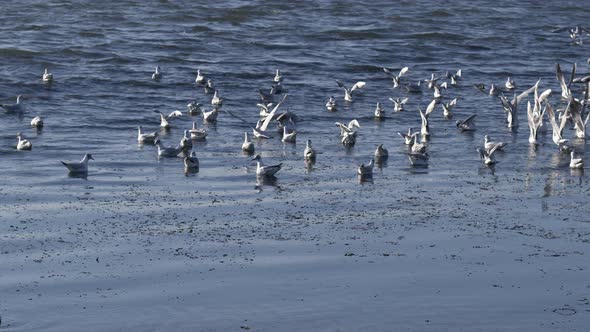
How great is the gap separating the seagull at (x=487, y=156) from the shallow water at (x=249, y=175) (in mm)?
211

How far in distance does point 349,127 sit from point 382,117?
252cm

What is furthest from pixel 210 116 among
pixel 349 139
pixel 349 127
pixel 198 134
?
pixel 349 139

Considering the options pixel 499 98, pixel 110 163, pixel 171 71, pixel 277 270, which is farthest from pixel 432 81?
pixel 277 270

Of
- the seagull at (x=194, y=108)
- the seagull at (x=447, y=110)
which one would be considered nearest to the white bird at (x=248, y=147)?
the seagull at (x=194, y=108)

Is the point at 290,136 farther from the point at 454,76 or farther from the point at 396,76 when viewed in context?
the point at 454,76

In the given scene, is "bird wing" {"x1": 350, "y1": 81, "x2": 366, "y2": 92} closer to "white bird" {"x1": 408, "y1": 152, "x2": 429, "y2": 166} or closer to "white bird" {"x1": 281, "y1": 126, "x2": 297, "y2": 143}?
"white bird" {"x1": 281, "y1": 126, "x2": 297, "y2": 143}

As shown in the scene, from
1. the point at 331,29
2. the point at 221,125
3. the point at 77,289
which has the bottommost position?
the point at 77,289

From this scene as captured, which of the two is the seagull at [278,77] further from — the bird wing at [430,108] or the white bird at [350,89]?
the bird wing at [430,108]

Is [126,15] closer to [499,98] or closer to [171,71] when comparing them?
[171,71]

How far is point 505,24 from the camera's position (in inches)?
2135

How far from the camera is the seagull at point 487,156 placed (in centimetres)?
2861

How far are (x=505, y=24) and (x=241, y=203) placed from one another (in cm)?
3195

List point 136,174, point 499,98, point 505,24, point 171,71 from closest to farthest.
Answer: point 136,174
point 499,98
point 171,71
point 505,24

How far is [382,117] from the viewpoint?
116 ft
